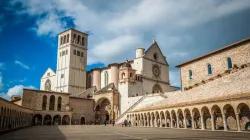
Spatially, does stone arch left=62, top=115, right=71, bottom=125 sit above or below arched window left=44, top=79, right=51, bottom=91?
below

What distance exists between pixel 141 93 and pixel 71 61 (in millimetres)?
24730

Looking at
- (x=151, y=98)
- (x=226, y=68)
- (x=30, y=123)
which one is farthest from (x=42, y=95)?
(x=226, y=68)

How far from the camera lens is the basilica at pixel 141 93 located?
2398cm

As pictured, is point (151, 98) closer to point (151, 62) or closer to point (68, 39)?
point (151, 62)

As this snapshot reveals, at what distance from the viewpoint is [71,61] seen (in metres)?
67.9

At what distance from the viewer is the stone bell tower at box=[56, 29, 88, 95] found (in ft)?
220

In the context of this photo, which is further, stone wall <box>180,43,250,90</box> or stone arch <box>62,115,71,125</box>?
stone arch <box>62,115,71,125</box>

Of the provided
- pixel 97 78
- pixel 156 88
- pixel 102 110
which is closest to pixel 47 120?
pixel 102 110

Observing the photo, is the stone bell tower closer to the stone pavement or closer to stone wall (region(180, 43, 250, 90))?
stone wall (region(180, 43, 250, 90))

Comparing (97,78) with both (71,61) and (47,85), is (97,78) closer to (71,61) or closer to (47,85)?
(71,61)

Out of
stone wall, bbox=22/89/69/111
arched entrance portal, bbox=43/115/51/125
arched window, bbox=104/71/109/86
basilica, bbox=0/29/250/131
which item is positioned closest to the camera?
basilica, bbox=0/29/250/131

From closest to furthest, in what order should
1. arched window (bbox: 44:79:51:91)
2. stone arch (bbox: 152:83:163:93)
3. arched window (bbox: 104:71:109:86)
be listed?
stone arch (bbox: 152:83:163:93)
arched window (bbox: 104:71:109:86)
arched window (bbox: 44:79:51:91)

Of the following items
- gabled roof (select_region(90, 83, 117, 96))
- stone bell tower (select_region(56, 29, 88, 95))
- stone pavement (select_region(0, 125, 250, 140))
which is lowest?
stone pavement (select_region(0, 125, 250, 140))

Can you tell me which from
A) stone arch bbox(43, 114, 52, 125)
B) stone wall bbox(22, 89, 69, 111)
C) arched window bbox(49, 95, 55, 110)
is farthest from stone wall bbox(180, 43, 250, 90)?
stone arch bbox(43, 114, 52, 125)
